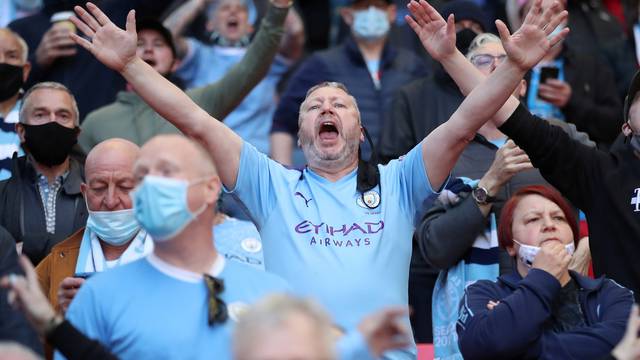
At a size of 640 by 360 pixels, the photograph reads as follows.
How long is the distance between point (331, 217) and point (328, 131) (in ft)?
1.72

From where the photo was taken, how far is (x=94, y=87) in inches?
354

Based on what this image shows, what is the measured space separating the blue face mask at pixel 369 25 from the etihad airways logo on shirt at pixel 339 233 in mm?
3438

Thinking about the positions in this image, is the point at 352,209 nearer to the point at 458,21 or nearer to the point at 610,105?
the point at 458,21

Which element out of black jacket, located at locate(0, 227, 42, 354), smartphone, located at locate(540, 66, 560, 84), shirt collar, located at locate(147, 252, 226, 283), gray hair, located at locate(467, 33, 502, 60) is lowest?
black jacket, located at locate(0, 227, 42, 354)

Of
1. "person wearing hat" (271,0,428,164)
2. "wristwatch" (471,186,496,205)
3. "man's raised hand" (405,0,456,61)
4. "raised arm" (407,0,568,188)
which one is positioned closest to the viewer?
"raised arm" (407,0,568,188)

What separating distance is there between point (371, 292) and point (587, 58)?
185 inches

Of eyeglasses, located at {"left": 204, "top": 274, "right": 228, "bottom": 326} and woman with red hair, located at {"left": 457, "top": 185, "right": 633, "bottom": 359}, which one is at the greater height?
eyeglasses, located at {"left": 204, "top": 274, "right": 228, "bottom": 326}

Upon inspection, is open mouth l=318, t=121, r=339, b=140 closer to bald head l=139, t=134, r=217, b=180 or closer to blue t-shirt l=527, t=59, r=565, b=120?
bald head l=139, t=134, r=217, b=180

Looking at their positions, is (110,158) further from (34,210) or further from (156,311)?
(156,311)

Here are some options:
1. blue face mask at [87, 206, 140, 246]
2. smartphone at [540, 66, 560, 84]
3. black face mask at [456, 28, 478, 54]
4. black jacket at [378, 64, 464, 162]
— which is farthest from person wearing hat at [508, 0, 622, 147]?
blue face mask at [87, 206, 140, 246]

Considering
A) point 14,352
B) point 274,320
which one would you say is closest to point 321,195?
point 14,352

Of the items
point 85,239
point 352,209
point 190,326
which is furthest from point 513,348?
point 85,239

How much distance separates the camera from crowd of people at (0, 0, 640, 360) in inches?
182

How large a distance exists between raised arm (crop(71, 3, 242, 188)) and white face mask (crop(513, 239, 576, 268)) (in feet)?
4.83
